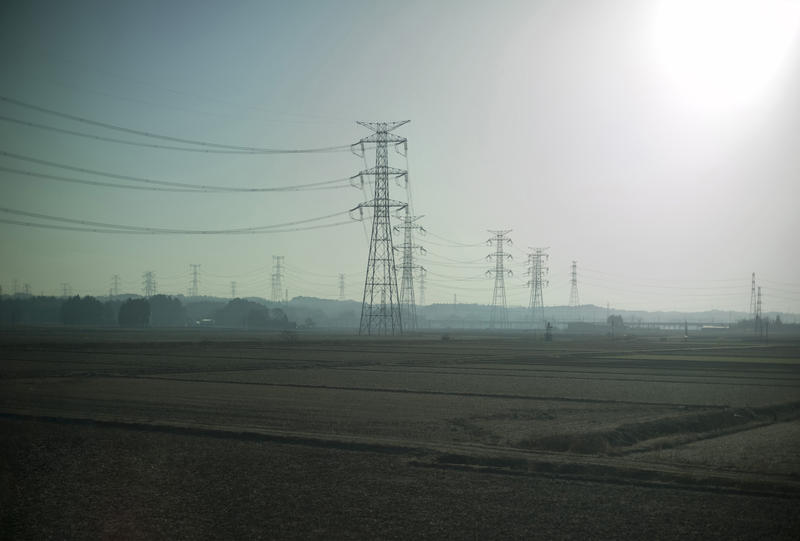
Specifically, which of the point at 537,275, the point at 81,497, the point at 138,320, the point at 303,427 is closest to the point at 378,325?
the point at 537,275

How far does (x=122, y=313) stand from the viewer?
125312 millimetres

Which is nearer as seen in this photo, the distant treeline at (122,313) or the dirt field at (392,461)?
the dirt field at (392,461)

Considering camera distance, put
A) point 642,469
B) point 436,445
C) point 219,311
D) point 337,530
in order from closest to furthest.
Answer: point 337,530, point 642,469, point 436,445, point 219,311

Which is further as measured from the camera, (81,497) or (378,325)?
(378,325)

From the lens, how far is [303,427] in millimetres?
18188

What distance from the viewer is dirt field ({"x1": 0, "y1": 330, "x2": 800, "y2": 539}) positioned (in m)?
10.1

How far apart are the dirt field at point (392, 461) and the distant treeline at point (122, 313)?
79.3 m

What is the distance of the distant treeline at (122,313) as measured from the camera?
117438 mm

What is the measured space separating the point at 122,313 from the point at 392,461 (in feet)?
399

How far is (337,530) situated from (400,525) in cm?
90

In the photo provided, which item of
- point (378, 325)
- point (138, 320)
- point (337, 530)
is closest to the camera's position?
point (337, 530)

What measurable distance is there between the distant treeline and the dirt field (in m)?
79.3

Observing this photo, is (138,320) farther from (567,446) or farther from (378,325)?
(567,446)

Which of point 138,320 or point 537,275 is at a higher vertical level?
point 537,275
